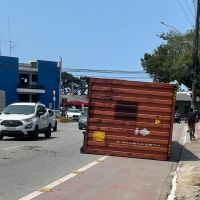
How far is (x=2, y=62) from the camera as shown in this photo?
69.4 meters

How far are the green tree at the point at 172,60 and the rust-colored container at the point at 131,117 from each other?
3718 cm

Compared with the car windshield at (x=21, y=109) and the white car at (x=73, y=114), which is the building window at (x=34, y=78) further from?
the car windshield at (x=21, y=109)

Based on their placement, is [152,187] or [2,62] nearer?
[152,187]

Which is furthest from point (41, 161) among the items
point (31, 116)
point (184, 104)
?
point (184, 104)

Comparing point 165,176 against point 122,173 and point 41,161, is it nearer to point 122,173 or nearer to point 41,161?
point 122,173

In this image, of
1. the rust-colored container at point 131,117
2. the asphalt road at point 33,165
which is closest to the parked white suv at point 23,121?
the asphalt road at point 33,165

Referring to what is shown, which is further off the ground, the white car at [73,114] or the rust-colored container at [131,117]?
the rust-colored container at [131,117]

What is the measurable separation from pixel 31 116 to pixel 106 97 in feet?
25.6

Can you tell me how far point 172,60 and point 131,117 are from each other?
46543 mm

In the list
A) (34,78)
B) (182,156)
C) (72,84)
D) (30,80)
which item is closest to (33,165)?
(182,156)

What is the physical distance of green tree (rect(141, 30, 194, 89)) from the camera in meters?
59.3

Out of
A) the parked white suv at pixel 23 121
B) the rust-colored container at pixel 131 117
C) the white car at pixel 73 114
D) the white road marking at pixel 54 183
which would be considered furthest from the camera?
the white car at pixel 73 114

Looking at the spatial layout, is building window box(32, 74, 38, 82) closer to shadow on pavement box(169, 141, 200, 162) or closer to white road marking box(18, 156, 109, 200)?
shadow on pavement box(169, 141, 200, 162)

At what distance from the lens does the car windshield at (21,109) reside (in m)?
27.1
